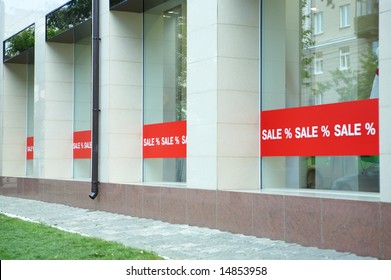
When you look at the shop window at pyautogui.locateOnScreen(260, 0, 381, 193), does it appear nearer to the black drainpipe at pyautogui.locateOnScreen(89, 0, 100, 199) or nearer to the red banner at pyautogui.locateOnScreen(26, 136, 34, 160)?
the black drainpipe at pyautogui.locateOnScreen(89, 0, 100, 199)

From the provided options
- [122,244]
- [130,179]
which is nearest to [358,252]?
[122,244]

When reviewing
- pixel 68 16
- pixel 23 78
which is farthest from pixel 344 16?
pixel 23 78

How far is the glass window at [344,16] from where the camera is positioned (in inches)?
385

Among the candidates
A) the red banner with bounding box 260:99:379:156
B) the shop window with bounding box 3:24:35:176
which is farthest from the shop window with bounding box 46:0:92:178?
the red banner with bounding box 260:99:379:156

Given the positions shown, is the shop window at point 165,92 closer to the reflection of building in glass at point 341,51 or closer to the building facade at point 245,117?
the building facade at point 245,117

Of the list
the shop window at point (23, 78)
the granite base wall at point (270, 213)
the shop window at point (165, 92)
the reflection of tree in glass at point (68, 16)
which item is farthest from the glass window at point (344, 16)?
the shop window at point (23, 78)

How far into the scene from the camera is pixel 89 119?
60.0 ft

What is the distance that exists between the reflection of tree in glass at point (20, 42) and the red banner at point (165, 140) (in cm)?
804

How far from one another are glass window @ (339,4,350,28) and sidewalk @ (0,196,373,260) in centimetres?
Answer: 366

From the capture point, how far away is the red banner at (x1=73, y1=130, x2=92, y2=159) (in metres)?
18.1

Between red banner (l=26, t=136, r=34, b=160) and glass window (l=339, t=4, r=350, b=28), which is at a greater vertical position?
glass window (l=339, t=4, r=350, b=28)

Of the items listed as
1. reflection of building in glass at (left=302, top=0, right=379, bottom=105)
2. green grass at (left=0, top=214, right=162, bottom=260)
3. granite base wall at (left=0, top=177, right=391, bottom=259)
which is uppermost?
reflection of building in glass at (left=302, top=0, right=379, bottom=105)

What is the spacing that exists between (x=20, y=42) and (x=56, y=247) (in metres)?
14.6

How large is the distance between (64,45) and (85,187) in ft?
18.0
